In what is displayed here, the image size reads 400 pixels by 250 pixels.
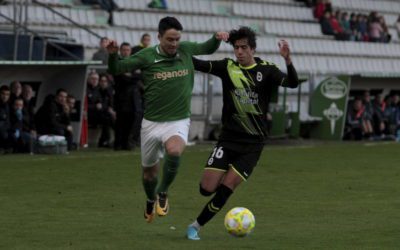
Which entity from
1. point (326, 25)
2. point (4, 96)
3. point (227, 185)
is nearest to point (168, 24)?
point (227, 185)

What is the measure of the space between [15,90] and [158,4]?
29.0ft

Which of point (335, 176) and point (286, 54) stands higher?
point (286, 54)

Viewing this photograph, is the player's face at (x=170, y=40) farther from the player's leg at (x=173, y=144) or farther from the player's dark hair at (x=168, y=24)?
the player's leg at (x=173, y=144)

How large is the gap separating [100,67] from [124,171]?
561 cm

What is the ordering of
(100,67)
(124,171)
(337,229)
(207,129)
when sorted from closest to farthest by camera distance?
(337,229) → (124,171) → (100,67) → (207,129)

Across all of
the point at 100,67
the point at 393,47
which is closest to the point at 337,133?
the point at 100,67

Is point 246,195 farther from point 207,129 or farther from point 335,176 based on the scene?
point 207,129

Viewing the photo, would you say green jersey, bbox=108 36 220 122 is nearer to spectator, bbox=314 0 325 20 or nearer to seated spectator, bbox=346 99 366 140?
seated spectator, bbox=346 99 366 140

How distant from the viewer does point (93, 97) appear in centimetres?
2153

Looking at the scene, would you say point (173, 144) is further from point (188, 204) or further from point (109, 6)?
point (109, 6)

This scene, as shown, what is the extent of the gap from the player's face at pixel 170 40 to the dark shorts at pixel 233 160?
1105mm

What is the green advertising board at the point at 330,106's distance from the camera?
27.2 meters

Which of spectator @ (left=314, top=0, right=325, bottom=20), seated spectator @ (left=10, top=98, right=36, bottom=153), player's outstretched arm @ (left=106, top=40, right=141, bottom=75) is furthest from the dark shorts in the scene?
spectator @ (left=314, top=0, right=325, bottom=20)

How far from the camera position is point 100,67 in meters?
22.1
